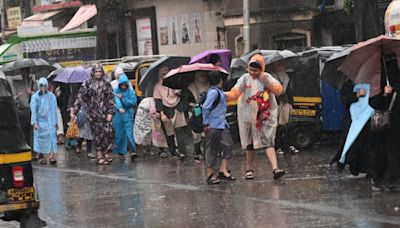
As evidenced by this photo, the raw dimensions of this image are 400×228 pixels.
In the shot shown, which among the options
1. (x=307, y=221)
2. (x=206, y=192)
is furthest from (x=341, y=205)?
(x=206, y=192)

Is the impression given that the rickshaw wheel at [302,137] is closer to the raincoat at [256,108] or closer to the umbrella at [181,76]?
the umbrella at [181,76]

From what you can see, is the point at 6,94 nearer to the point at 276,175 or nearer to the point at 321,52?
the point at 276,175

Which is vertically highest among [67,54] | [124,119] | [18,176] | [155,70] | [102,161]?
[67,54]

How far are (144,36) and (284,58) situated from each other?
65.0ft

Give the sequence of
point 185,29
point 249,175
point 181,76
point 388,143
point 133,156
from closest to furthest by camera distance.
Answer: point 388,143 → point 249,175 → point 181,76 → point 133,156 → point 185,29

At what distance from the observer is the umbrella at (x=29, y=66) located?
739 inches

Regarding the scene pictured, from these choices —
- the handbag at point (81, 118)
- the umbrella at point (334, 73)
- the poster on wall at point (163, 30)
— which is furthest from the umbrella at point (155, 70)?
the poster on wall at point (163, 30)

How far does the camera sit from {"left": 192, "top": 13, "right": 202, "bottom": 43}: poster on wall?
30641 millimetres

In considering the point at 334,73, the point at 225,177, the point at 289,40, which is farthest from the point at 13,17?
the point at 334,73

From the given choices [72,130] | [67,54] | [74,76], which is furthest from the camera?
[67,54]

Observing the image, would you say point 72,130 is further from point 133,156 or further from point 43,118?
point 133,156

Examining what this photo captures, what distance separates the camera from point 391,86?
9.77m

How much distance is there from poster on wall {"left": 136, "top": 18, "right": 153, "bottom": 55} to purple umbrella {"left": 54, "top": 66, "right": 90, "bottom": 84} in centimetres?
1454

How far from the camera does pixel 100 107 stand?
15.2 m
